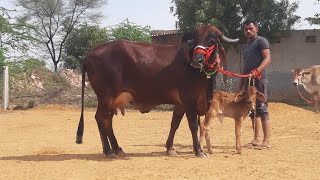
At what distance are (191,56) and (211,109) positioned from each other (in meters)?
1.10

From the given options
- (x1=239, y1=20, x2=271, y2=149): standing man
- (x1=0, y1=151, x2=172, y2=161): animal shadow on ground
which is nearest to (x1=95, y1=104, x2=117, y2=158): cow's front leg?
(x1=0, y1=151, x2=172, y2=161): animal shadow on ground

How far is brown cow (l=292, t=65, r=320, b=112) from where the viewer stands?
62.1 ft

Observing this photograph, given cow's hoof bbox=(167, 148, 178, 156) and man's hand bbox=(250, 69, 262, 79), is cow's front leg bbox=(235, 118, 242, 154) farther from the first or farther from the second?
cow's hoof bbox=(167, 148, 178, 156)

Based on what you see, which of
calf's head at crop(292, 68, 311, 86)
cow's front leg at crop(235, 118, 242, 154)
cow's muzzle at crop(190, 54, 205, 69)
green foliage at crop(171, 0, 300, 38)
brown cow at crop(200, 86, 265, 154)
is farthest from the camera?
green foliage at crop(171, 0, 300, 38)

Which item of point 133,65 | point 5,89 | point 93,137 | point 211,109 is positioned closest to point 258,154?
point 211,109

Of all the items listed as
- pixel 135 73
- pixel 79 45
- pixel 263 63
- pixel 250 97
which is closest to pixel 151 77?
pixel 135 73

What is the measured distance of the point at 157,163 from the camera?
739cm

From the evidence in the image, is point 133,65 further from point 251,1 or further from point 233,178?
point 251,1

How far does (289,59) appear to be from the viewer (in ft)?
83.6

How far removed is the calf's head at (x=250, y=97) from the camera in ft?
27.3

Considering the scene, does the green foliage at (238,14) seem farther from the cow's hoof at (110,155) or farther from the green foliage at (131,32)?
the cow's hoof at (110,155)

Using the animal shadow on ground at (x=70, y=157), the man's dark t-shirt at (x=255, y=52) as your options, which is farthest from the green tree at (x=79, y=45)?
the animal shadow on ground at (x=70, y=157)

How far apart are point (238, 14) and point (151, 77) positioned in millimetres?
17869

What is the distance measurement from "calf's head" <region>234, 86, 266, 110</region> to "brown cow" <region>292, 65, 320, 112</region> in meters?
10.9
